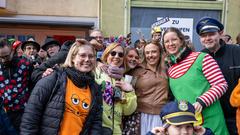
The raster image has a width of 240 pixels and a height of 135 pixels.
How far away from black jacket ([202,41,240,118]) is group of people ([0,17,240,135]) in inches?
0.4

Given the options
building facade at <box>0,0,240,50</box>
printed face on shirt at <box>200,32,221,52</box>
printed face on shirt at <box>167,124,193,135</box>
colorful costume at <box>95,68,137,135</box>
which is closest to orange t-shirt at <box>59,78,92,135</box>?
colorful costume at <box>95,68,137,135</box>

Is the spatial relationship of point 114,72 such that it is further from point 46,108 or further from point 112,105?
point 46,108

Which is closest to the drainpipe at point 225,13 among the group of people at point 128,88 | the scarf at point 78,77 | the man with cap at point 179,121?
the group of people at point 128,88

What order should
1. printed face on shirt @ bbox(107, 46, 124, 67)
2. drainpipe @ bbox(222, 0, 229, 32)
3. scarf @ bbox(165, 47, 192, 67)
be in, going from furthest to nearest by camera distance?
drainpipe @ bbox(222, 0, 229, 32), printed face on shirt @ bbox(107, 46, 124, 67), scarf @ bbox(165, 47, 192, 67)

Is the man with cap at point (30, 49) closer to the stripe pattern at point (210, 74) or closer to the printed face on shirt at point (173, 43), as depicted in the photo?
the printed face on shirt at point (173, 43)

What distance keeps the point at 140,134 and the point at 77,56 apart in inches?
54.5

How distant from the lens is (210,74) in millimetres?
3719

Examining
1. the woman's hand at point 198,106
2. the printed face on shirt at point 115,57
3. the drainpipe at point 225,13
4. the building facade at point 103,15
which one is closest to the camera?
the woman's hand at point 198,106

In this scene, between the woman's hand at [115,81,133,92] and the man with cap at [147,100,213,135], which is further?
the woman's hand at [115,81,133,92]

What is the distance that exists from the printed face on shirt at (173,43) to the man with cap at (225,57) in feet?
1.03

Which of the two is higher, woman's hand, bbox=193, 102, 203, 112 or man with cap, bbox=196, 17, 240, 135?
man with cap, bbox=196, 17, 240, 135

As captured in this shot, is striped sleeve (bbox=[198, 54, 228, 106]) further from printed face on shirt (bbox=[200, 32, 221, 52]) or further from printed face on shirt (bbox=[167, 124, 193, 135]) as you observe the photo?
printed face on shirt (bbox=[167, 124, 193, 135])

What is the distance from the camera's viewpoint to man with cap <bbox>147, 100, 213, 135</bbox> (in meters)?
2.98

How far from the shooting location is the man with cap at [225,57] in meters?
3.94
